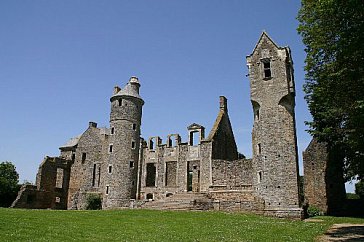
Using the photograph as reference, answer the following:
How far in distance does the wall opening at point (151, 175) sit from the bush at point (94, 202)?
6527 millimetres

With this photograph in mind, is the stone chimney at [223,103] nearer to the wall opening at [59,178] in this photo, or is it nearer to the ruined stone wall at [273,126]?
the ruined stone wall at [273,126]

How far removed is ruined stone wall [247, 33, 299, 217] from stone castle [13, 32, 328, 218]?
3.2 inches

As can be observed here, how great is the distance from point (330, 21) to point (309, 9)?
242 centimetres

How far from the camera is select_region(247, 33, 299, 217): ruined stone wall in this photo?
2838 centimetres

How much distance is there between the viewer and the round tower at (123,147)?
39.6 metres

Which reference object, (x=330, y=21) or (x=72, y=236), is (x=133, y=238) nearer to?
(x=72, y=236)

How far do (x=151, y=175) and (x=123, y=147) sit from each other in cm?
539

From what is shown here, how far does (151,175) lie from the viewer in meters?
43.2

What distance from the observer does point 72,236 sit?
44.4ft

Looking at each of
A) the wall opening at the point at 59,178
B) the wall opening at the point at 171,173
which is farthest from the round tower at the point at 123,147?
the wall opening at the point at 59,178

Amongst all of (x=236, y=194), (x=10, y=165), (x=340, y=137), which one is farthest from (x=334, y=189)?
(x=10, y=165)

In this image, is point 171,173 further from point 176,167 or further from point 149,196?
point 149,196

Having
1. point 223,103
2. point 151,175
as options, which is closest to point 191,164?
point 151,175

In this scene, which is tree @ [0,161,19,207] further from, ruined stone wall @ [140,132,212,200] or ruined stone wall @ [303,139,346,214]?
ruined stone wall @ [303,139,346,214]
